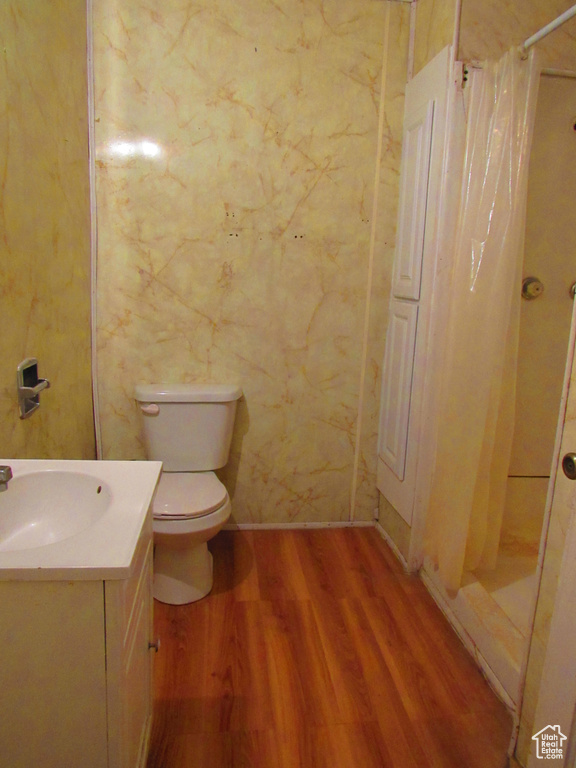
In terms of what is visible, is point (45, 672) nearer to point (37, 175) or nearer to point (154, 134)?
point (37, 175)

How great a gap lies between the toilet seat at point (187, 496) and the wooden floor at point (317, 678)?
377 mm

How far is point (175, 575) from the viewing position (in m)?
1.95

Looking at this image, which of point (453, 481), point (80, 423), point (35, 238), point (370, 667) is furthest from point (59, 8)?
point (370, 667)

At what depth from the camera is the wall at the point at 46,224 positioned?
138cm

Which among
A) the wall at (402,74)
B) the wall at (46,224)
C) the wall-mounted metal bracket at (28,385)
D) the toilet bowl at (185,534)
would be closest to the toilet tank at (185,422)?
the toilet bowl at (185,534)

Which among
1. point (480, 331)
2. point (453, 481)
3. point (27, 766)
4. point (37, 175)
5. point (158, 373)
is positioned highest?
point (37, 175)

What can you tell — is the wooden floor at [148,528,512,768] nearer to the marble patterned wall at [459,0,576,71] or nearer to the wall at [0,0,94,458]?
the wall at [0,0,94,458]

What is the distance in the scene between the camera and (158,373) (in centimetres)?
231

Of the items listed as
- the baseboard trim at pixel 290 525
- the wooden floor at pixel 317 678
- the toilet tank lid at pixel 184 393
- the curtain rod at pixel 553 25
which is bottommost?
the wooden floor at pixel 317 678

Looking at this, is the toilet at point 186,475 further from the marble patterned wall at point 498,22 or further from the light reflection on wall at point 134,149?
the marble patterned wall at point 498,22

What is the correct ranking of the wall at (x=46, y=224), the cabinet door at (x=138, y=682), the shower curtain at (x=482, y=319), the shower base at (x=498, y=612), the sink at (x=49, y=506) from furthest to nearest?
the shower curtain at (x=482, y=319) → the shower base at (x=498, y=612) → the wall at (x=46, y=224) → the sink at (x=49, y=506) → the cabinet door at (x=138, y=682)

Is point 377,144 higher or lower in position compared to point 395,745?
higher

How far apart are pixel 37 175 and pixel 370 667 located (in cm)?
182

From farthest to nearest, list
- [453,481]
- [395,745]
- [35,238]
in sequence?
[453,481] < [35,238] < [395,745]
